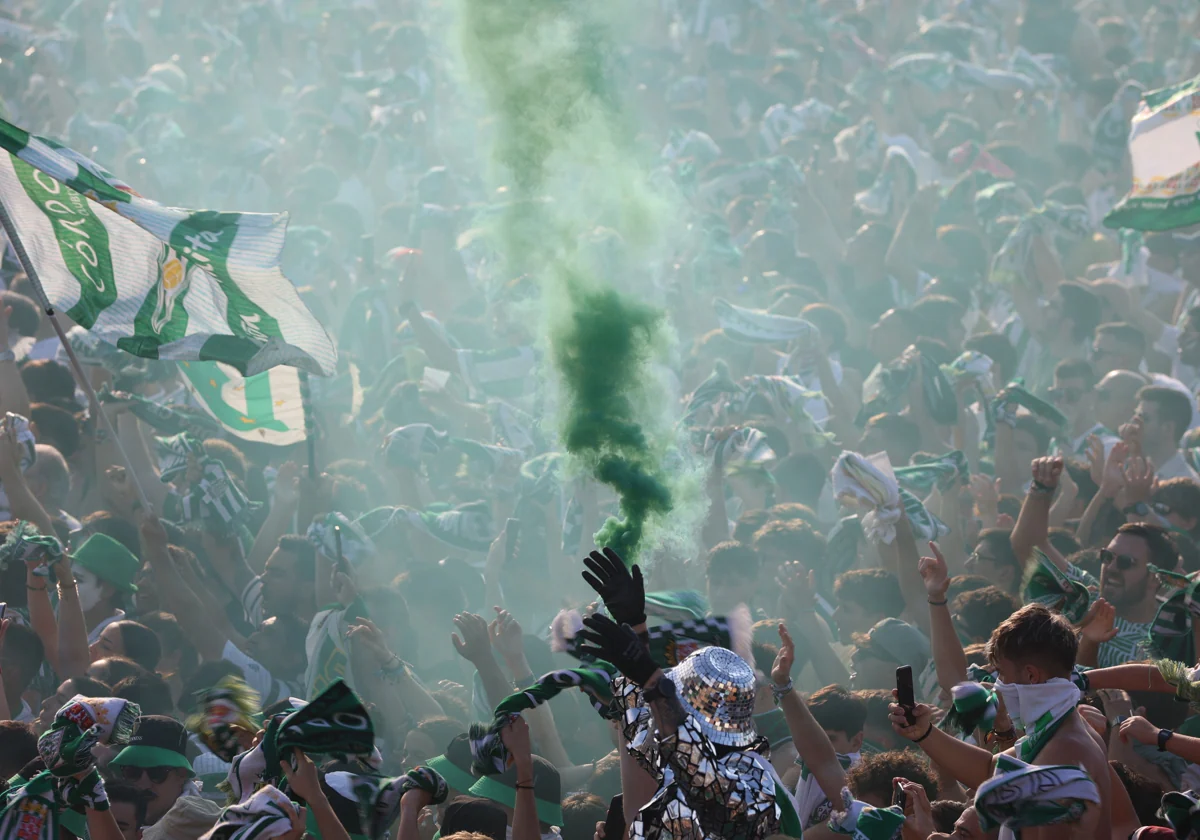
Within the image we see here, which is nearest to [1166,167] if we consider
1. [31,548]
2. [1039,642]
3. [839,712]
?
[839,712]

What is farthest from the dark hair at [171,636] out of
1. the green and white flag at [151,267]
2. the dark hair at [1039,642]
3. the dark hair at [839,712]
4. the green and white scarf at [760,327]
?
the green and white scarf at [760,327]

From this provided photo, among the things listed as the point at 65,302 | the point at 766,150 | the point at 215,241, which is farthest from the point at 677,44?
the point at 65,302

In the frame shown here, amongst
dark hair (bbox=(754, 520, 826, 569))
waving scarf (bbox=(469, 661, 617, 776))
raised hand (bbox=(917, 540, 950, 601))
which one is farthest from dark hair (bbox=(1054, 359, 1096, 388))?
waving scarf (bbox=(469, 661, 617, 776))

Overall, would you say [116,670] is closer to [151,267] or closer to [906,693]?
[151,267]

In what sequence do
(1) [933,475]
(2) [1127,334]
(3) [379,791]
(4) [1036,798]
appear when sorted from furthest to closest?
(2) [1127,334] → (1) [933,475] → (3) [379,791] → (4) [1036,798]

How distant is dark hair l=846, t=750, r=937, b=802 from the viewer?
3918 mm

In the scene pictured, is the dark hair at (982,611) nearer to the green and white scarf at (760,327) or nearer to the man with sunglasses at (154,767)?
the man with sunglasses at (154,767)

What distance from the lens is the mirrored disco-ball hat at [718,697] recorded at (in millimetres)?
2727

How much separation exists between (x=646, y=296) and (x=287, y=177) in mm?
6952

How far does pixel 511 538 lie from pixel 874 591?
274cm

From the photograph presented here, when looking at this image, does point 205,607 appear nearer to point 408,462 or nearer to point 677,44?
point 408,462

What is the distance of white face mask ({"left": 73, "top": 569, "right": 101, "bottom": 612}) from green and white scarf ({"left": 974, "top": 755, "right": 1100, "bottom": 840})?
505cm

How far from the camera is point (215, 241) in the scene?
671 cm

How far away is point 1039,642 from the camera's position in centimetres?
327
